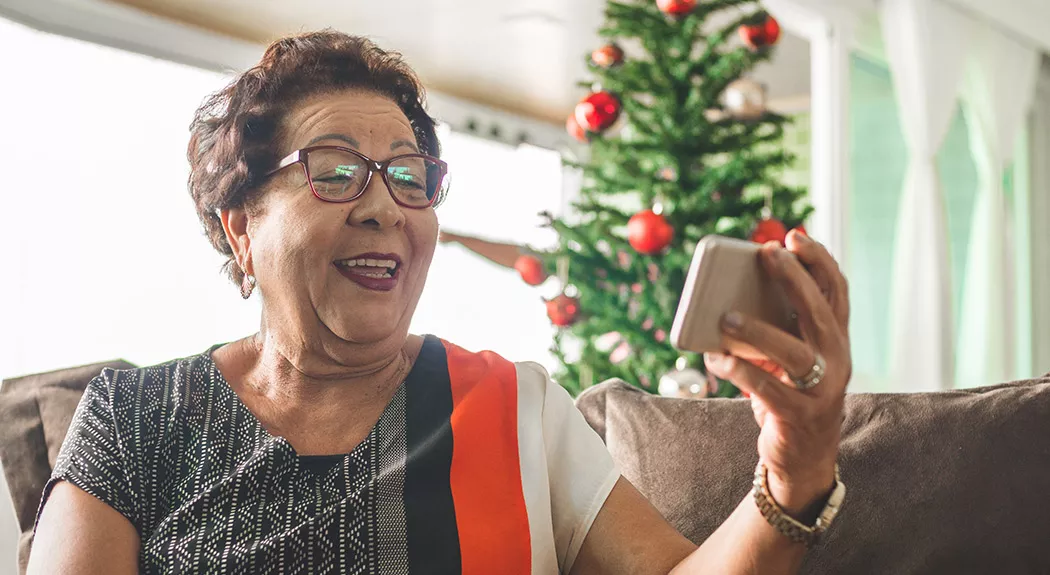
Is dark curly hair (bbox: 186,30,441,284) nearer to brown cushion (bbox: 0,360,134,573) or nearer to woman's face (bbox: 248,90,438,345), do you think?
woman's face (bbox: 248,90,438,345)

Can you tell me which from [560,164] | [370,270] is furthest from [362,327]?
[560,164]

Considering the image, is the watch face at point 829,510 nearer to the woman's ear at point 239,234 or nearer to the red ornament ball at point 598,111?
the woman's ear at point 239,234

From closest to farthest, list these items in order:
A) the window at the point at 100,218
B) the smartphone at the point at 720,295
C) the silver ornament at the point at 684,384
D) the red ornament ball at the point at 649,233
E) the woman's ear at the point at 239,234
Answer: the smartphone at the point at 720,295 → the woman's ear at the point at 239,234 → the silver ornament at the point at 684,384 → the red ornament ball at the point at 649,233 → the window at the point at 100,218

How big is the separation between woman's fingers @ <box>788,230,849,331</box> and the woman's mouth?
1.89 feet

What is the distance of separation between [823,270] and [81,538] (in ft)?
2.88

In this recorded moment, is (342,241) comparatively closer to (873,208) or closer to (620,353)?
(620,353)

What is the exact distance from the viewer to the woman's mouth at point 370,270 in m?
1.20

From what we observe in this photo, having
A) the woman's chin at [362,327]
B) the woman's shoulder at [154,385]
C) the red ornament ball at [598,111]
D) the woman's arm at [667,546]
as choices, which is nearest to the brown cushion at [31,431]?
the woman's shoulder at [154,385]

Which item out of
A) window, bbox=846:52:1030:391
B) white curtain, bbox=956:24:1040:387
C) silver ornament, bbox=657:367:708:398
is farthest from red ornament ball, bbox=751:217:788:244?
white curtain, bbox=956:24:1040:387

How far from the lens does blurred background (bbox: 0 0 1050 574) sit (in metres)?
4.02

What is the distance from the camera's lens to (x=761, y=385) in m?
0.76

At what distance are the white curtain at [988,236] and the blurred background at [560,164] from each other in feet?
0.03

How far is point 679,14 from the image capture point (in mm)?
2775

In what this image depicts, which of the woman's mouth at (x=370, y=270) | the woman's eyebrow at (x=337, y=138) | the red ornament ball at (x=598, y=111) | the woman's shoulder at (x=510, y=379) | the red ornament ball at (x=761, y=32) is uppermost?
the red ornament ball at (x=761, y=32)
